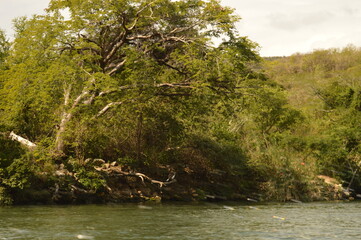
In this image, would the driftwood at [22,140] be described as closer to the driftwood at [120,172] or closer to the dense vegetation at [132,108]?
the dense vegetation at [132,108]

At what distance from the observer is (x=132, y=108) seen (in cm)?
2817

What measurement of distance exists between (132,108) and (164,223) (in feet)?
36.7

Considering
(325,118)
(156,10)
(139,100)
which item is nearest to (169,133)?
(139,100)

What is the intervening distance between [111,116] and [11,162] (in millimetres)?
6791

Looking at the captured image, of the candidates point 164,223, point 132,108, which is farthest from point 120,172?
point 164,223

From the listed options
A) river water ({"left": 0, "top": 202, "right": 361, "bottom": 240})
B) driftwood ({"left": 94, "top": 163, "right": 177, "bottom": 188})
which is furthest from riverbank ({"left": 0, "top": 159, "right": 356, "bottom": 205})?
river water ({"left": 0, "top": 202, "right": 361, "bottom": 240})

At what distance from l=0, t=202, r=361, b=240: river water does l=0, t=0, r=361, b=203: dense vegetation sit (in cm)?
301

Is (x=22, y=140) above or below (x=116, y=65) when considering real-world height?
below

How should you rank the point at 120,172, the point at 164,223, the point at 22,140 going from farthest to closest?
the point at 120,172 < the point at 22,140 < the point at 164,223

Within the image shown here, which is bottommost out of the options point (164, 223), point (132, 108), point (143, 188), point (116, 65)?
point (164, 223)

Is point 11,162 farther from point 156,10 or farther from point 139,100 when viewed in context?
point 156,10

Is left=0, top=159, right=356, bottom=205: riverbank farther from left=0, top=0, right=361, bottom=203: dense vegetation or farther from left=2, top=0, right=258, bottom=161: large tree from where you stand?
left=2, top=0, right=258, bottom=161: large tree

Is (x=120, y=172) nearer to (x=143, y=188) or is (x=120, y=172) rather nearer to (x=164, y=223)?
(x=143, y=188)

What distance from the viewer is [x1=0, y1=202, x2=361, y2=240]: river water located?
15.0 metres
